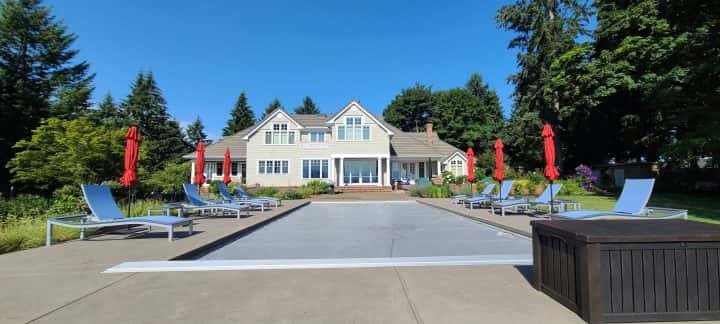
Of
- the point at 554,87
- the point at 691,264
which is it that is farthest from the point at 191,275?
the point at 554,87

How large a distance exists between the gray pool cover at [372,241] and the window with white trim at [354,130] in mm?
21604

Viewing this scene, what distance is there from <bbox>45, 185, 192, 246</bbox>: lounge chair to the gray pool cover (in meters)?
1.22

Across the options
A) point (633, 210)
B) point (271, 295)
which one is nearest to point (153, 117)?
point (271, 295)

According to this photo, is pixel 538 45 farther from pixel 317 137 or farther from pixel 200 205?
pixel 200 205

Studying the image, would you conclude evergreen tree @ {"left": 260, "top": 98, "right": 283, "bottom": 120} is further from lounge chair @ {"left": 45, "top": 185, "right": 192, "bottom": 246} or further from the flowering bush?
lounge chair @ {"left": 45, "top": 185, "right": 192, "bottom": 246}

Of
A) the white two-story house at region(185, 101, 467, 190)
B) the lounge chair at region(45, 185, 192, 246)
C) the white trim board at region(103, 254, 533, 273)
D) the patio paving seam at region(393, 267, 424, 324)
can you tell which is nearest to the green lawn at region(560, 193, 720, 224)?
the white trim board at region(103, 254, 533, 273)

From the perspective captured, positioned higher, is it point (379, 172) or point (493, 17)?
point (493, 17)

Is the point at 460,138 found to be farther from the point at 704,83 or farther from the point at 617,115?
the point at 704,83

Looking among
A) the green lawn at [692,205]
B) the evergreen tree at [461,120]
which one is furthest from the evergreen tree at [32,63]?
the evergreen tree at [461,120]

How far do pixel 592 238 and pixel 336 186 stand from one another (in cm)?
2964

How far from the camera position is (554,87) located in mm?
27688

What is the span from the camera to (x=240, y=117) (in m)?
64.3

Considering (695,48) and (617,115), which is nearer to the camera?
(695,48)

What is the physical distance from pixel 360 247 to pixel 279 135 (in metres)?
27.4
